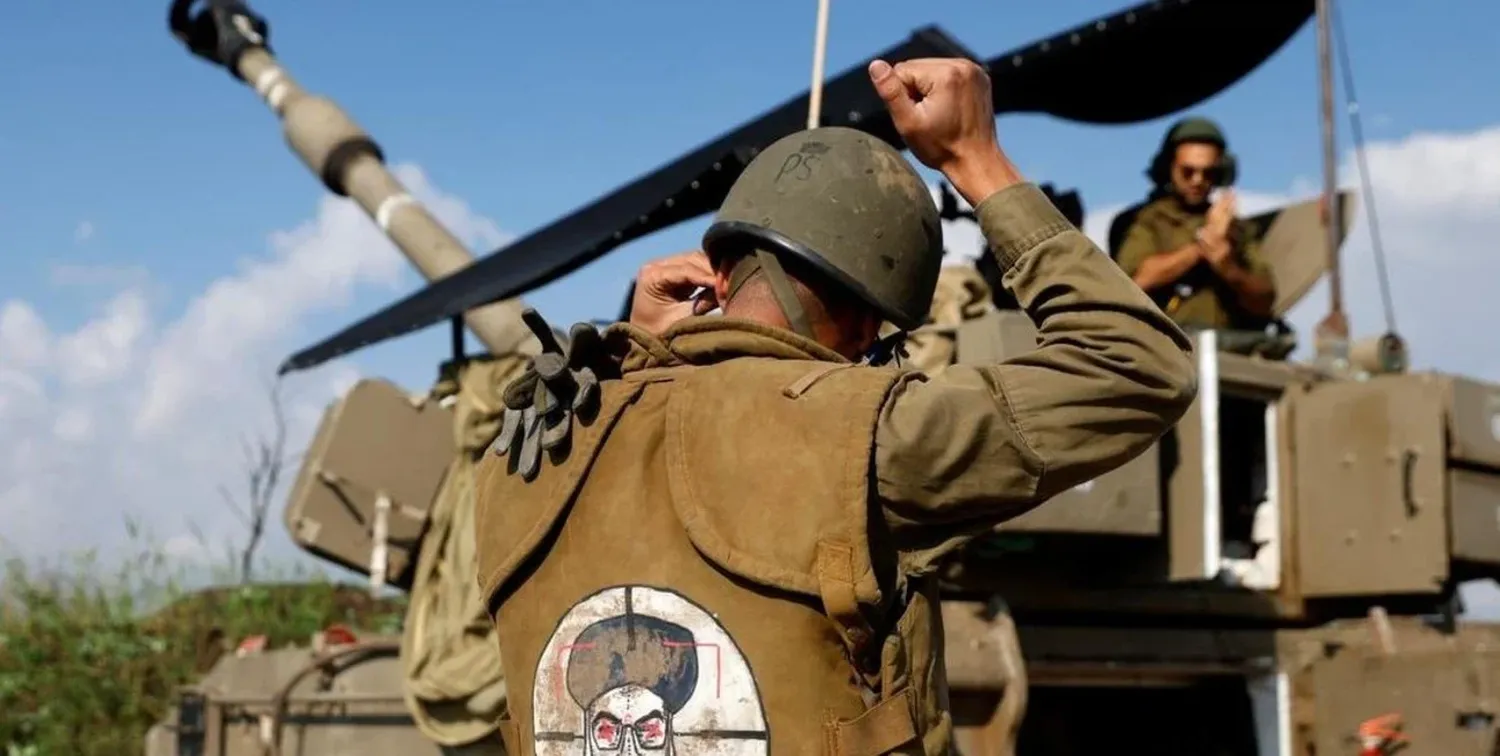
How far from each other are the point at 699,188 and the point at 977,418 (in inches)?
162

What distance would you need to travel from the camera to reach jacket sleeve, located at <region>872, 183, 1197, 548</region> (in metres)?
2.03

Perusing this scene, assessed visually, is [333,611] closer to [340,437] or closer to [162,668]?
[162,668]

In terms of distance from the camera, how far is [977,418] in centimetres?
202

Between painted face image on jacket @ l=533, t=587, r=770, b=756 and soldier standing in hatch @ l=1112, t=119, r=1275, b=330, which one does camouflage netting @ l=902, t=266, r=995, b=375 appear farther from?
painted face image on jacket @ l=533, t=587, r=770, b=756

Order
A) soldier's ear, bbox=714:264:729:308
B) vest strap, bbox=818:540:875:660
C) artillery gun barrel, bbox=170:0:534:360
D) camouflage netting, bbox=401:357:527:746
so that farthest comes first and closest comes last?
artillery gun barrel, bbox=170:0:534:360 < camouflage netting, bbox=401:357:527:746 < soldier's ear, bbox=714:264:729:308 < vest strap, bbox=818:540:875:660

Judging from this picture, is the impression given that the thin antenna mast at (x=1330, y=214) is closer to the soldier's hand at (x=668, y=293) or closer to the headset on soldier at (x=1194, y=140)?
the headset on soldier at (x=1194, y=140)

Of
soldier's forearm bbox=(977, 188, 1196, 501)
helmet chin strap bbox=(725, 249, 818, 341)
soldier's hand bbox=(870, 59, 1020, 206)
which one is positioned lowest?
soldier's forearm bbox=(977, 188, 1196, 501)

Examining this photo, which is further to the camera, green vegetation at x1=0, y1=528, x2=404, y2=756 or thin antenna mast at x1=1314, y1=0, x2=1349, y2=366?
green vegetation at x1=0, y1=528, x2=404, y2=756

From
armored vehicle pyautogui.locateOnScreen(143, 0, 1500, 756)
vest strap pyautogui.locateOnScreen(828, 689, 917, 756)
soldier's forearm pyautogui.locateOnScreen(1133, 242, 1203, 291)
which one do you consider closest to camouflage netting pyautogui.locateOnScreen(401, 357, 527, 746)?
armored vehicle pyautogui.locateOnScreen(143, 0, 1500, 756)

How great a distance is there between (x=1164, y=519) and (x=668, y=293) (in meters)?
3.01

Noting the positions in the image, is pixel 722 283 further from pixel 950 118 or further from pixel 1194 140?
pixel 1194 140

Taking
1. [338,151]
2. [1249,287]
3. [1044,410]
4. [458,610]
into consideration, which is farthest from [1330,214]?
[1044,410]

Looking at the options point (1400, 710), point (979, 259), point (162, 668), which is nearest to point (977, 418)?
point (1400, 710)

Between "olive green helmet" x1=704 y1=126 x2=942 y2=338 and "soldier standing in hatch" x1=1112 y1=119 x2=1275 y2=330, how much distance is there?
12.7ft
